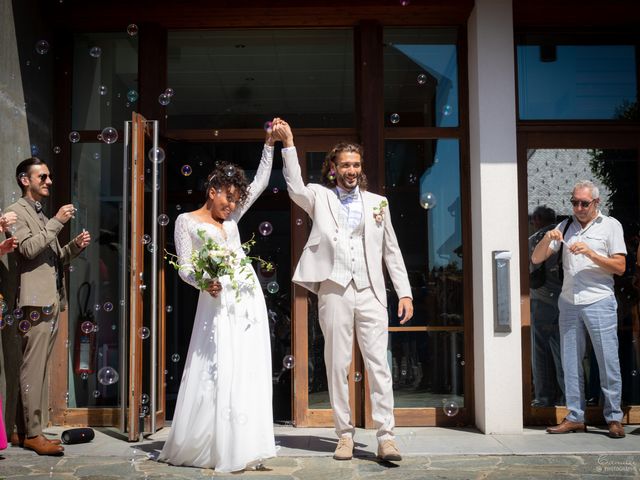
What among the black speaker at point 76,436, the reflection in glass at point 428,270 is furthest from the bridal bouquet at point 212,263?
the reflection in glass at point 428,270

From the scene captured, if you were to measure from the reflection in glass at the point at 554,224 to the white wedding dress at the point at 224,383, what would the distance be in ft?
8.87

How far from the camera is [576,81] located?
690 cm

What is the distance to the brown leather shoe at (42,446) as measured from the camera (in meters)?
5.41

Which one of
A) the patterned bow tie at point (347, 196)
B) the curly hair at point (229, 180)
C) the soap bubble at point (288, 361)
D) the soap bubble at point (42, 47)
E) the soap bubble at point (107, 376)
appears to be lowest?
the soap bubble at point (107, 376)

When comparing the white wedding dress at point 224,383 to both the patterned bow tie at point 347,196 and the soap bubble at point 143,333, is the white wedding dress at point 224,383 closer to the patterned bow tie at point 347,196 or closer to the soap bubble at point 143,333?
the patterned bow tie at point 347,196

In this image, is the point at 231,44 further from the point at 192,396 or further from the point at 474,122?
the point at 192,396

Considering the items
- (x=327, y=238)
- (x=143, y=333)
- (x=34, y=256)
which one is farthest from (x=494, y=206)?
(x=34, y=256)

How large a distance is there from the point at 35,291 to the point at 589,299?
13.4 ft

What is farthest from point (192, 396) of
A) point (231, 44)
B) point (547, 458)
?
point (231, 44)

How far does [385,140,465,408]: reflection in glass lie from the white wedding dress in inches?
74.4

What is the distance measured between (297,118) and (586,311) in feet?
9.27

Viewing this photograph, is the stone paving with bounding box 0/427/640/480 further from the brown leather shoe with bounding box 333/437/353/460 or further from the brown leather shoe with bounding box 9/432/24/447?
the brown leather shoe with bounding box 9/432/24/447

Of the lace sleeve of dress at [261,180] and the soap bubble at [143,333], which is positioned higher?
the lace sleeve of dress at [261,180]

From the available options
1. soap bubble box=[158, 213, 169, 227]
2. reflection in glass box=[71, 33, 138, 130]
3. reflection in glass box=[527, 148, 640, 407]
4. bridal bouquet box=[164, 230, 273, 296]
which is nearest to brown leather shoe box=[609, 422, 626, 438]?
reflection in glass box=[527, 148, 640, 407]
